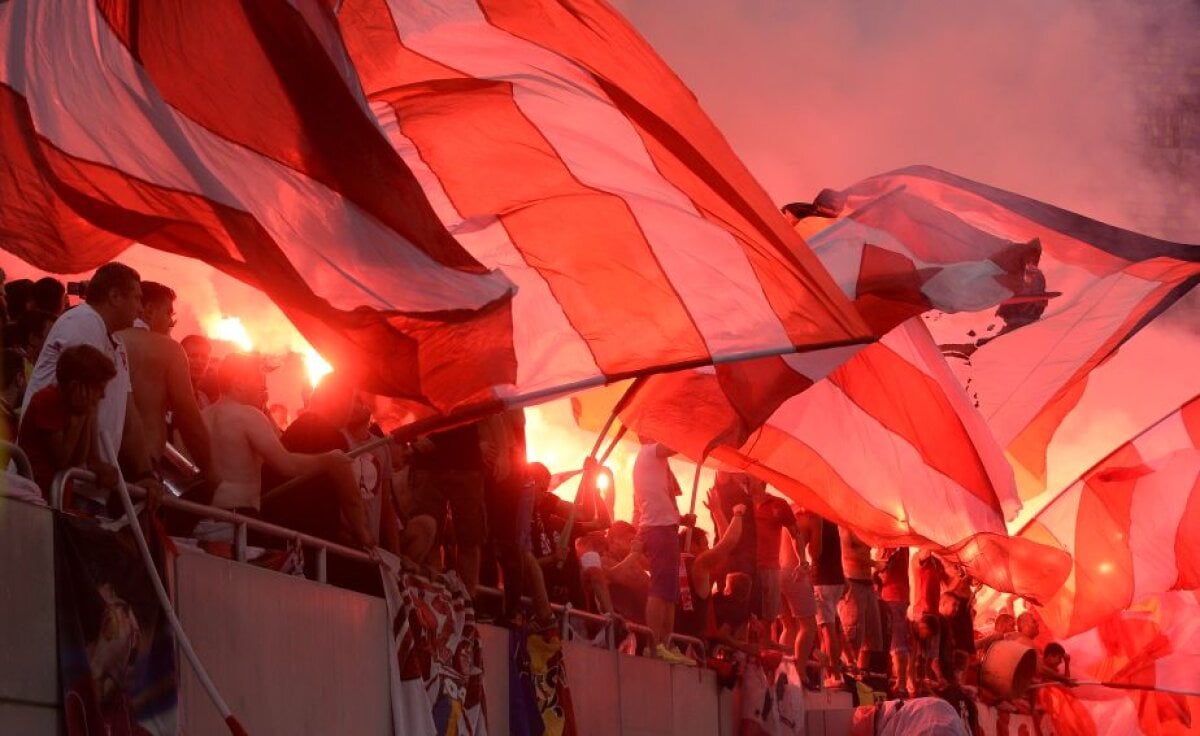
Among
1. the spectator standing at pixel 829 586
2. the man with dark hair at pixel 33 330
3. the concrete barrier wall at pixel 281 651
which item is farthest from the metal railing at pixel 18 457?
the spectator standing at pixel 829 586

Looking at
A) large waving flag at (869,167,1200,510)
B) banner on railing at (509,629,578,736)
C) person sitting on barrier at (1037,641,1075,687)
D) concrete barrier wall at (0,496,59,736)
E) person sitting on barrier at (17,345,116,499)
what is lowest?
concrete barrier wall at (0,496,59,736)

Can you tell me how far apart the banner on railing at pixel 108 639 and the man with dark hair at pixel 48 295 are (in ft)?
5.88

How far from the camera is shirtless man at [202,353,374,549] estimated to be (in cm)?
1073

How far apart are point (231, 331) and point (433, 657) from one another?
323 centimetres

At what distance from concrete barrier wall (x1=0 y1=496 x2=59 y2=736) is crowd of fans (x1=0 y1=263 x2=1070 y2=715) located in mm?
421

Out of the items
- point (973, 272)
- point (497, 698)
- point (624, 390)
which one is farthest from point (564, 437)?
point (497, 698)

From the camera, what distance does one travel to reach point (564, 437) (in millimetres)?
19375

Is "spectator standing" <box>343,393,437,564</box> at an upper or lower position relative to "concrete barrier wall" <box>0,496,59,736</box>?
upper

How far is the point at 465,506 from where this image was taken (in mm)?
12672

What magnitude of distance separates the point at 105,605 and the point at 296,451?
278 centimetres

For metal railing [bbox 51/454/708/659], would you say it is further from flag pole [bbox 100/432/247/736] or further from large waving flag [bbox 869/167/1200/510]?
large waving flag [bbox 869/167/1200/510]

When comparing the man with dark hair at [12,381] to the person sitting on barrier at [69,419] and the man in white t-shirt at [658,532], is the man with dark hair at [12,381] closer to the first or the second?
the person sitting on barrier at [69,419]

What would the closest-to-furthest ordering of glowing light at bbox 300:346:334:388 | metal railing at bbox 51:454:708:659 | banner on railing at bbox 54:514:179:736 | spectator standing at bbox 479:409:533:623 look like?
banner on railing at bbox 54:514:179:736 < metal railing at bbox 51:454:708:659 < spectator standing at bbox 479:409:533:623 < glowing light at bbox 300:346:334:388

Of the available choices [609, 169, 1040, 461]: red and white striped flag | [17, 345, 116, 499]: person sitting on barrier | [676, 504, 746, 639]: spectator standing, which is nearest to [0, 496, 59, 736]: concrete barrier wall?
[17, 345, 116, 499]: person sitting on barrier
